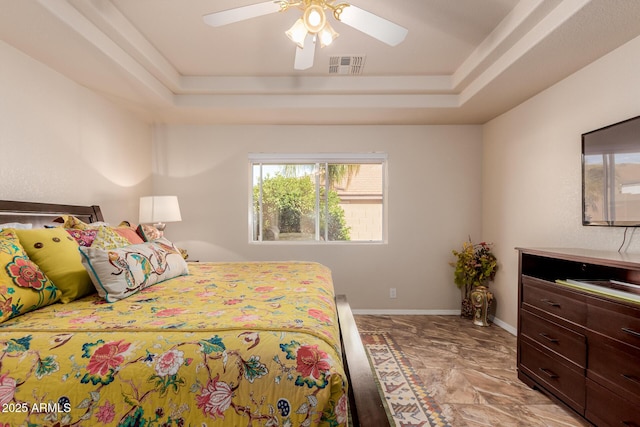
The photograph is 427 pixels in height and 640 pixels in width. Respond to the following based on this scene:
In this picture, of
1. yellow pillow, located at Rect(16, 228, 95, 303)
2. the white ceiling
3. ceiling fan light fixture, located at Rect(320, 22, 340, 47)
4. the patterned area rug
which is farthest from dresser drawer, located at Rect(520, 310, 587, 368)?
yellow pillow, located at Rect(16, 228, 95, 303)

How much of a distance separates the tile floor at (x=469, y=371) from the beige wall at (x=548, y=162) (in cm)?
57

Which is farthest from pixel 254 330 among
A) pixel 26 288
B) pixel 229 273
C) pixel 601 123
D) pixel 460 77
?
pixel 460 77

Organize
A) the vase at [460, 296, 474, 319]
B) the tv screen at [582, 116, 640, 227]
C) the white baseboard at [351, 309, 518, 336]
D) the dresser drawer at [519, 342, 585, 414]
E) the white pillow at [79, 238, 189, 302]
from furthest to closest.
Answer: the white baseboard at [351, 309, 518, 336]
the vase at [460, 296, 474, 319]
the tv screen at [582, 116, 640, 227]
the dresser drawer at [519, 342, 585, 414]
the white pillow at [79, 238, 189, 302]

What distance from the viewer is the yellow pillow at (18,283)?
4.25ft

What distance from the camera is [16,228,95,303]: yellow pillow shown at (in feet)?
5.13

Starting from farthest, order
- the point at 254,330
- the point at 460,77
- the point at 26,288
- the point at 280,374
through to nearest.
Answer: the point at 460,77, the point at 26,288, the point at 254,330, the point at 280,374

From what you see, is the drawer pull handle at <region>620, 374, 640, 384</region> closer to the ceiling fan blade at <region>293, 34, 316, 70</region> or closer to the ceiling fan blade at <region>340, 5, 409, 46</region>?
the ceiling fan blade at <region>340, 5, 409, 46</region>

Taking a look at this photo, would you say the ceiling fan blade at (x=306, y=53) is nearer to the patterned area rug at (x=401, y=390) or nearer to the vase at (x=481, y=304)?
the patterned area rug at (x=401, y=390)

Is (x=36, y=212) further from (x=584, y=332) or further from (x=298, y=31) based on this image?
(x=584, y=332)

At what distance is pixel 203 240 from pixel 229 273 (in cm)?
192

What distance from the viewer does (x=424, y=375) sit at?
2488 mm

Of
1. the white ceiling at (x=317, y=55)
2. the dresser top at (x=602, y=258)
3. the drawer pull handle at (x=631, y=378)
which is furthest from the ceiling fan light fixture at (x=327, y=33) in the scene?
the drawer pull handle at (x=631, y=378)

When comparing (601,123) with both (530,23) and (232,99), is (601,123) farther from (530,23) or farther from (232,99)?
(232,99)

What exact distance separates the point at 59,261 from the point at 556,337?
115 inches
